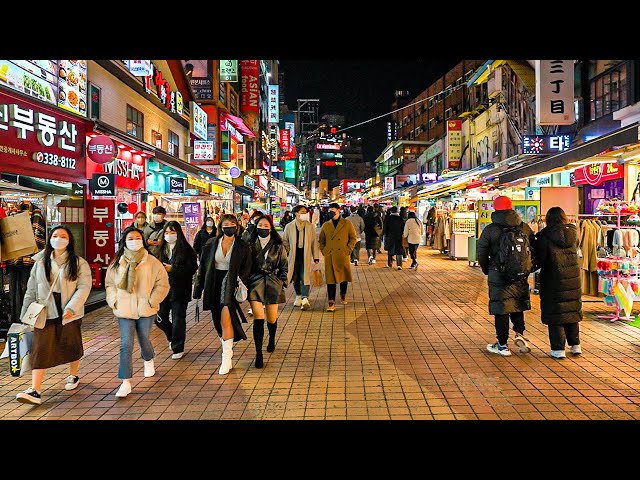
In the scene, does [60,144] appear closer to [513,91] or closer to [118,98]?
[118,98]

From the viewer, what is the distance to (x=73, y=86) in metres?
11.7

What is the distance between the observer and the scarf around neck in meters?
5.65

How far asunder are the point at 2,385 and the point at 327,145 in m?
154

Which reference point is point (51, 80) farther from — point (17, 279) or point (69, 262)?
point (69, 262)

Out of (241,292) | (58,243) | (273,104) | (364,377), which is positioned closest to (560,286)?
(364,377)

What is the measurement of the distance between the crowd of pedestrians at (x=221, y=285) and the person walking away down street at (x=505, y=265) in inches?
0.5

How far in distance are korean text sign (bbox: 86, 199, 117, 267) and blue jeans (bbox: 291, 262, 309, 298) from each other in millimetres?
4120

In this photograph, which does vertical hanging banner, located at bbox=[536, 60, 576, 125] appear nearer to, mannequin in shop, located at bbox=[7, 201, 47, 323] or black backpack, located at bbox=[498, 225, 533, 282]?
black backpack, located at bbox=[498, 225, 533, 282]

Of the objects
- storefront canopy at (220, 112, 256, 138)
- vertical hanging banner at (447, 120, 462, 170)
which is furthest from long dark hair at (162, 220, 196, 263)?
vertical hanging banner at (447, 120, 462, 170)

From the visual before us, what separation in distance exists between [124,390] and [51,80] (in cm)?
781

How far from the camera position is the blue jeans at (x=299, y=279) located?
9.96 m
